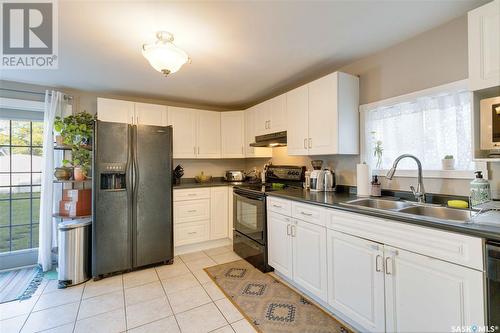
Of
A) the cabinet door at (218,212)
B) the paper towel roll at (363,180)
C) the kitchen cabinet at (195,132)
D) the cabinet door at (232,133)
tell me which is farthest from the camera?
the cabinet door at (232,133)

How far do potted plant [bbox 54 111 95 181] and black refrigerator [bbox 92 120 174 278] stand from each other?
409mm

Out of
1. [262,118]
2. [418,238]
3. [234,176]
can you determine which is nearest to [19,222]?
[234,176]

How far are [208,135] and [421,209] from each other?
3.01 m

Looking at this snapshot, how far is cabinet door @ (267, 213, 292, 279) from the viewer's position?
7.61 ft

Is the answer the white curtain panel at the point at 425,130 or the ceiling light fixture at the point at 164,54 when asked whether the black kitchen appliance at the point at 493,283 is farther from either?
the ceiling light fixture at the point at 164,54

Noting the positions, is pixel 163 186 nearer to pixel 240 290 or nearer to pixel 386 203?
pixel 240 290

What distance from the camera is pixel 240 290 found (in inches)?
90.2

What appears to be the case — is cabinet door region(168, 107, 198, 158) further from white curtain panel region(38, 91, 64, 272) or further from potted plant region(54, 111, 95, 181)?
white curtain panel region(38, 91, 64, 272)

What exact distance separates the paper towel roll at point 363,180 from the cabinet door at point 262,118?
1.41 metres

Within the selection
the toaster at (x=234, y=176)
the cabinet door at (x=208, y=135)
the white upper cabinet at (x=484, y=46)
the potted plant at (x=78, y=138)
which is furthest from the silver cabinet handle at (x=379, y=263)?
the potted plant at (x=78, y=138)

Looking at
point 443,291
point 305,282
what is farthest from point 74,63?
point 443,291

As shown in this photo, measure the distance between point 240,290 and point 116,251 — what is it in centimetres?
151

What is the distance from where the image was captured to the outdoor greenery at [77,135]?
8.93ft

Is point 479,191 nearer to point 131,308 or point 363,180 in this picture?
point 363,180
